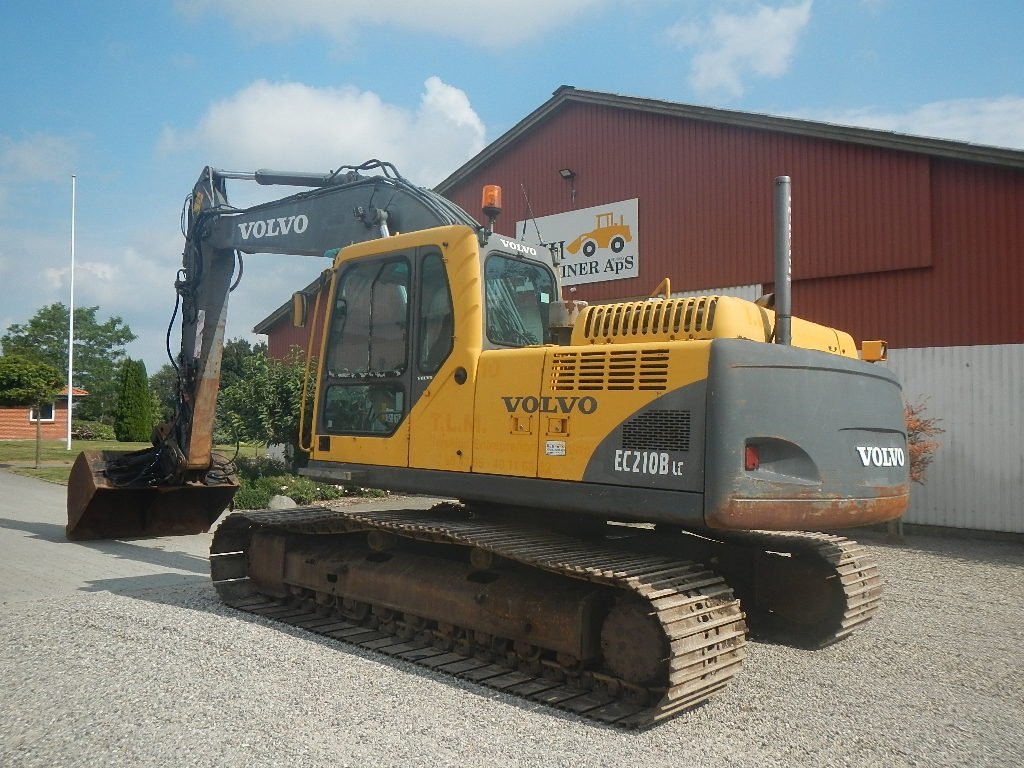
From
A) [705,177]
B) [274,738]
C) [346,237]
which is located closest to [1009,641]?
[274,738]

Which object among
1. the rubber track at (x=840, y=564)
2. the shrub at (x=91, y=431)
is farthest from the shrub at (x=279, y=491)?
the shrub at (x=91, y=431)

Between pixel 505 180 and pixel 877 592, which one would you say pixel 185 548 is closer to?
Answer: pixel 877 592

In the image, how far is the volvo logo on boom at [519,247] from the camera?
6.21 meters

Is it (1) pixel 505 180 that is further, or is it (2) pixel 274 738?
(1) pixel 505 180

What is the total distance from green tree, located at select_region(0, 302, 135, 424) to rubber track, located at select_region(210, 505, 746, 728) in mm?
54831

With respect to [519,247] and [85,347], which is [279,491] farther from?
[85,347]

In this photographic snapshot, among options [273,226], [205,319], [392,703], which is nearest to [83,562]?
[205,319]

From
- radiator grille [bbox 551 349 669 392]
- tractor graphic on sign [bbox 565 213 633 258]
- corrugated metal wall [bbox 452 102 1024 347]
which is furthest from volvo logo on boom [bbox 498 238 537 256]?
tractor graphic on sign [bbox 565 213 633 258]

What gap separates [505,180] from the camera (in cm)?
1828

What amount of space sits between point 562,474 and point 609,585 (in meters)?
0.72

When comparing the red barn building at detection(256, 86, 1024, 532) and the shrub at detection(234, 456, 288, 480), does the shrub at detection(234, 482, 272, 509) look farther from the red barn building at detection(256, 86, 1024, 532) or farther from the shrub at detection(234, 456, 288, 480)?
the red barn building at detection(256, 86, 1024, 532)

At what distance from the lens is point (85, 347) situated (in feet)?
216

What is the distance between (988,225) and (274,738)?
11.6 m

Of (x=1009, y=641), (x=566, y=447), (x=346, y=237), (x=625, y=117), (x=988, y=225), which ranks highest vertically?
(x=625, y=117)
